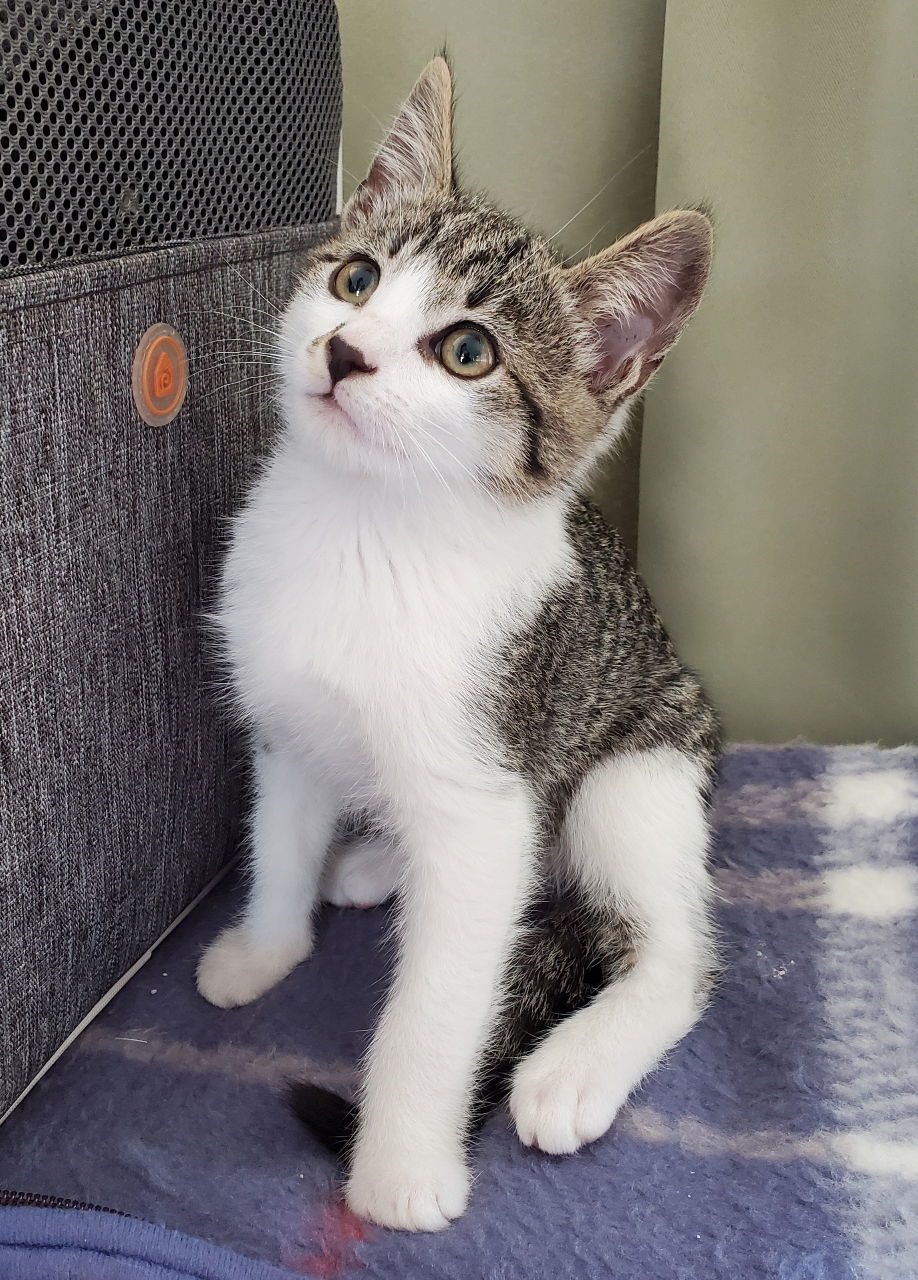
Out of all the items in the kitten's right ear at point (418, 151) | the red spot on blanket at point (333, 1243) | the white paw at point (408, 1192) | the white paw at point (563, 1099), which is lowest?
the red spot on blanket at point (333, 1243)

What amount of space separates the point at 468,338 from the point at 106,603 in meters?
0.37

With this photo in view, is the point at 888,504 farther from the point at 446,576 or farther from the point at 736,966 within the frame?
the point at 446,576

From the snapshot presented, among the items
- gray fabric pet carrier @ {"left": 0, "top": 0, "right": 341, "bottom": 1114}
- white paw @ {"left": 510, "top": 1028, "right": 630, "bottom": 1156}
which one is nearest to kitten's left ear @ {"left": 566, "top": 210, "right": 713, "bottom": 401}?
gray fabric pet carrier @ {"left": 0, "top": 0, "right": 341, "bottom": 1114}

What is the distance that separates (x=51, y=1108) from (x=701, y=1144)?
579mm

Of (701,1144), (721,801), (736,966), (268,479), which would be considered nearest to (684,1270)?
(701,1144)

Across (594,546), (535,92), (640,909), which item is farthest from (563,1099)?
(535,92)

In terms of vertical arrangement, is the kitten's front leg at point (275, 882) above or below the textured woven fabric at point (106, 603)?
below

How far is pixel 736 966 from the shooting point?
115 cm

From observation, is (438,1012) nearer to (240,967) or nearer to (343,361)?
(240,967)

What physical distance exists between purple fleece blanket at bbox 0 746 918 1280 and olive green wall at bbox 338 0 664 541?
96 centimetres

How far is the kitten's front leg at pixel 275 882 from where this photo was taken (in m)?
1.10

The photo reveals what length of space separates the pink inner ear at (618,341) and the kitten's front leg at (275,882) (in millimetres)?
485

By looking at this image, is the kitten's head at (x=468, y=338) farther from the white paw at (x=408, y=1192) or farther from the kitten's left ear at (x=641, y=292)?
the white paw at (x=408, y=1192)

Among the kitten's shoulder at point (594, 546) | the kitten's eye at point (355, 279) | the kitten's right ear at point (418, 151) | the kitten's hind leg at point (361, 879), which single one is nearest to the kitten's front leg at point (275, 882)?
the kitten's hind leg at point (361, 879)
